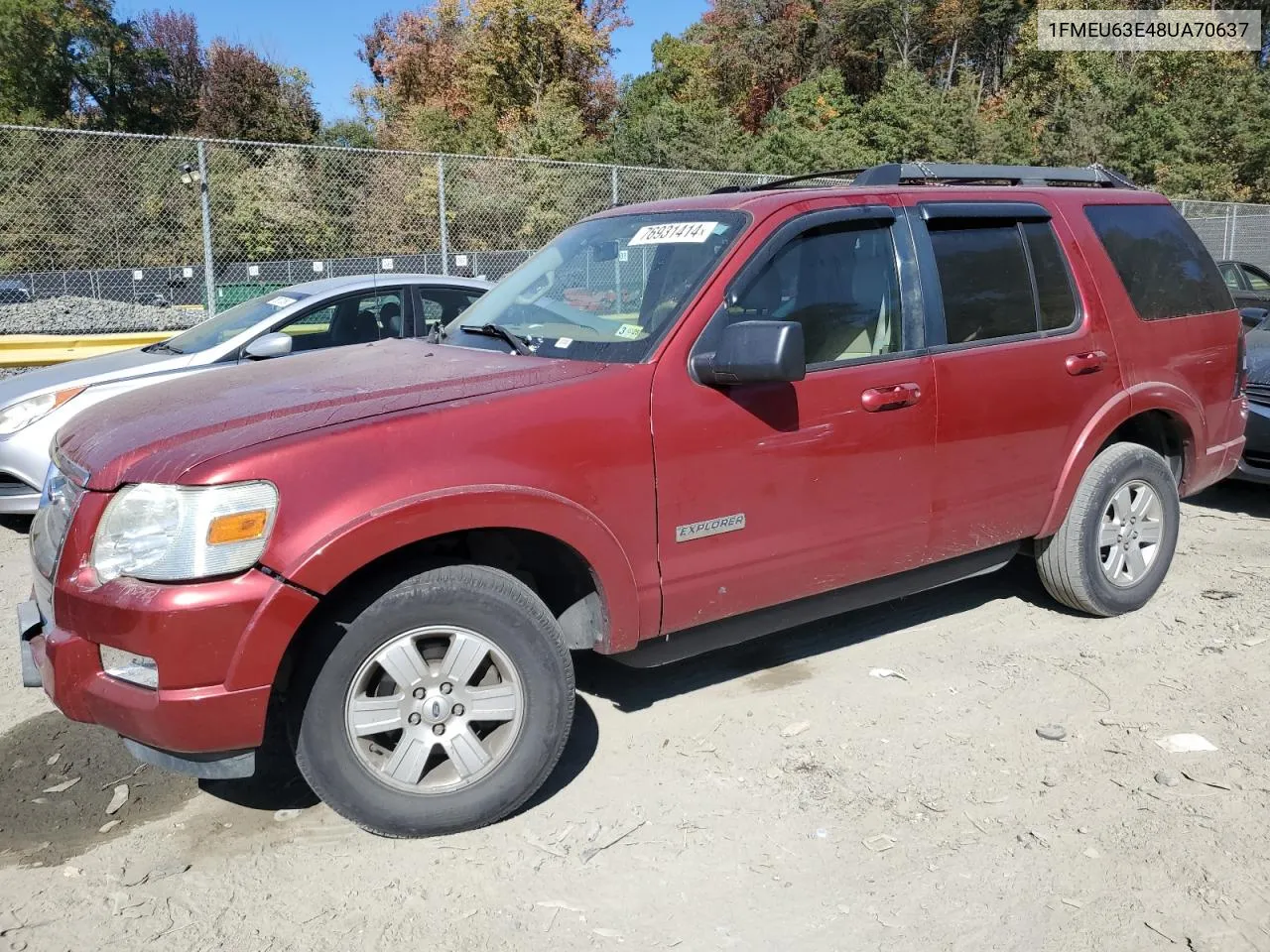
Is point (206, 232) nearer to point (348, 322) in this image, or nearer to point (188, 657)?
point (348, 322)

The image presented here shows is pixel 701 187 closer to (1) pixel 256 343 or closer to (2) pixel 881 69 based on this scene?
(1) pixel 256 343

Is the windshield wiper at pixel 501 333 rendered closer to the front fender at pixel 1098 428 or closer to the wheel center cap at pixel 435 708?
the wheel center cap at pixel 435 708

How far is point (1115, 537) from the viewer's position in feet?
16.1

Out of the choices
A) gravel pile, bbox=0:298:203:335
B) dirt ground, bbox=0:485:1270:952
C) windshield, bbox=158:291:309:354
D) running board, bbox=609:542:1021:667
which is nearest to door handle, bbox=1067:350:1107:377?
running board, bbox=609:542:1021:667

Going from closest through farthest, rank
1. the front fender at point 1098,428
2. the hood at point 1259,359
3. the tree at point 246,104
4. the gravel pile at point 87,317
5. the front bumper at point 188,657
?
1. the front bumper at point 188,657
2. the front fender at point 1098,428
3. the hood at point 1259,359
4. the gravel pile at point 87,317
5. the tree at point 246,104

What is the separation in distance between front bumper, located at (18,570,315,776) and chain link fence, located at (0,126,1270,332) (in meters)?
8.22

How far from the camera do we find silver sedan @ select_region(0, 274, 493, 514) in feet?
20.6

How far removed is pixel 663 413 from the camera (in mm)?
3396

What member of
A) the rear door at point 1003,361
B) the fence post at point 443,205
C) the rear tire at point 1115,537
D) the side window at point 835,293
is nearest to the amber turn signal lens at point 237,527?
the side window at point 835,293

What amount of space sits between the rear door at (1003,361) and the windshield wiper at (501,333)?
1.57 meters

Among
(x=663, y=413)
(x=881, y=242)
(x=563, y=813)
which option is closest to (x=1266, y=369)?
(x=881, y=242)

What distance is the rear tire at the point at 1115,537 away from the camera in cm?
473

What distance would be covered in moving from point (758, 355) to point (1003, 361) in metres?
1.45

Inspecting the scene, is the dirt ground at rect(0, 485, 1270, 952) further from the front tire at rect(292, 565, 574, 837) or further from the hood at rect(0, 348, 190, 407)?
the hood at rect(0, 348, 190, 407)
